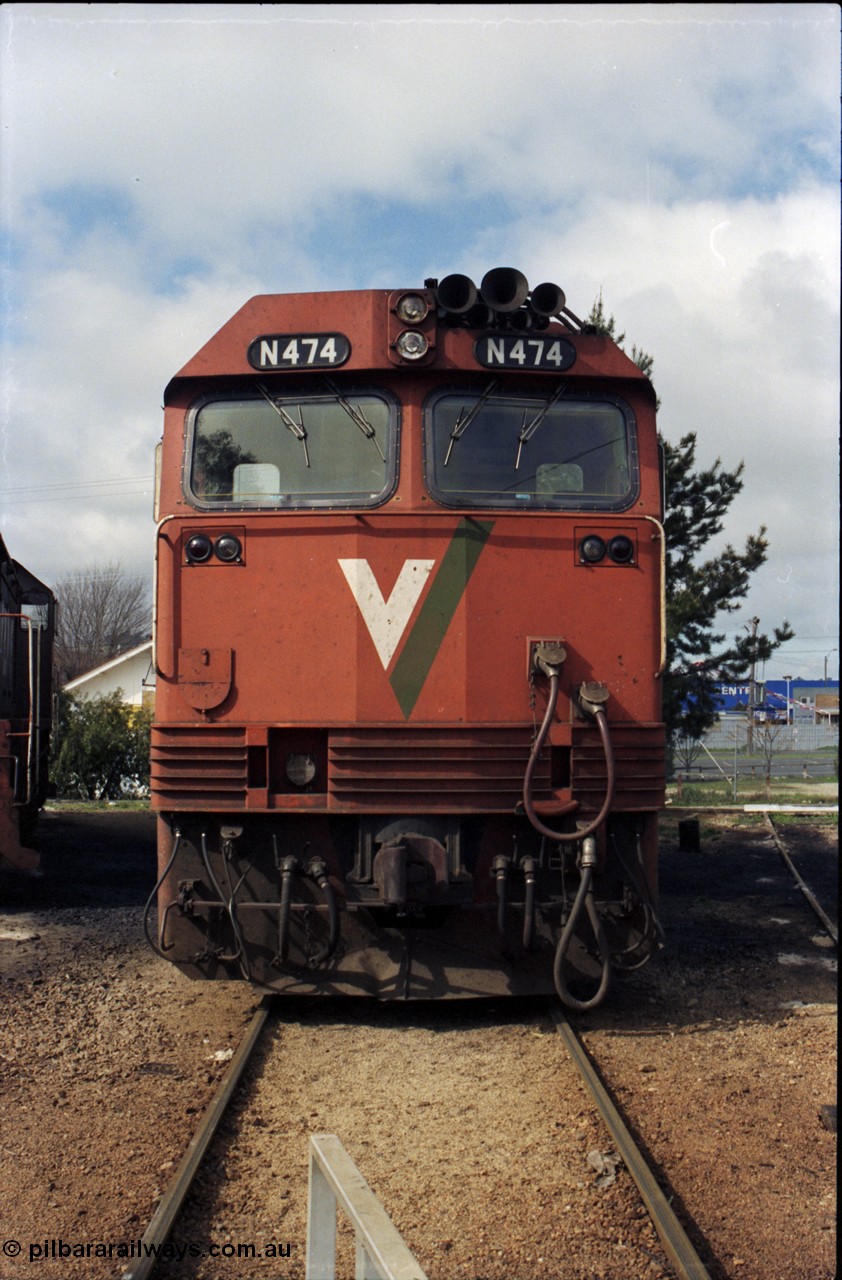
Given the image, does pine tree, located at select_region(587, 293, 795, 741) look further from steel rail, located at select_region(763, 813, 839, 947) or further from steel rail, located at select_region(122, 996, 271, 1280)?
steel rail, located at select_region(122, 996, 271, 1280)

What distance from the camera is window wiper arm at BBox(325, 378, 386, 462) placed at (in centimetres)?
611

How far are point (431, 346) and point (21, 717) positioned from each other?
8384 mm

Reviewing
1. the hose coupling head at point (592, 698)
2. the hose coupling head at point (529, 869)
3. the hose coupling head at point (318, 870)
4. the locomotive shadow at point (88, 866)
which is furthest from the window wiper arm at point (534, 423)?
the locomotive shadow at point (88, 866)

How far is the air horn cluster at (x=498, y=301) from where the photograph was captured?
6.04 m

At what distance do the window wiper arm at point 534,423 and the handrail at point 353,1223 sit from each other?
A: 4.16 metres

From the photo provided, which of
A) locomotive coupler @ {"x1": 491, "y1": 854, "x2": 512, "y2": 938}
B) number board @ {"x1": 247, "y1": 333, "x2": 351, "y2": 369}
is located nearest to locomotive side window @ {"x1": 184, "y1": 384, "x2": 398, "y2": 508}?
number board @ {"x1": 247, "y1": 333, "x2": 351, "y2": 369}

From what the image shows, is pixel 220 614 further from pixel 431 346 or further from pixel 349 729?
pixel 431 346

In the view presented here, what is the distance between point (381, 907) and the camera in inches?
229

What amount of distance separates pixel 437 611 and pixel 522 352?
1.46 metres

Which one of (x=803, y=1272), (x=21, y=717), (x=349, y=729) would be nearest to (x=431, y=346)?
(x=349, y=729)

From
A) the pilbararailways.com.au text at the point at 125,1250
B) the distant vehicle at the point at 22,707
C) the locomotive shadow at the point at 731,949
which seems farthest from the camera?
the distant vehicle at the point at 22,707

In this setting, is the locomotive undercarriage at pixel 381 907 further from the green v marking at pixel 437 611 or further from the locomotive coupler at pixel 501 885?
the green v marking at pixel 437 611

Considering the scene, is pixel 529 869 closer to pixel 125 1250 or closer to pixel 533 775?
pixel 533 775

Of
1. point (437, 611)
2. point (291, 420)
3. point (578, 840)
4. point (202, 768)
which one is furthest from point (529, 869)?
point (291, 420)
